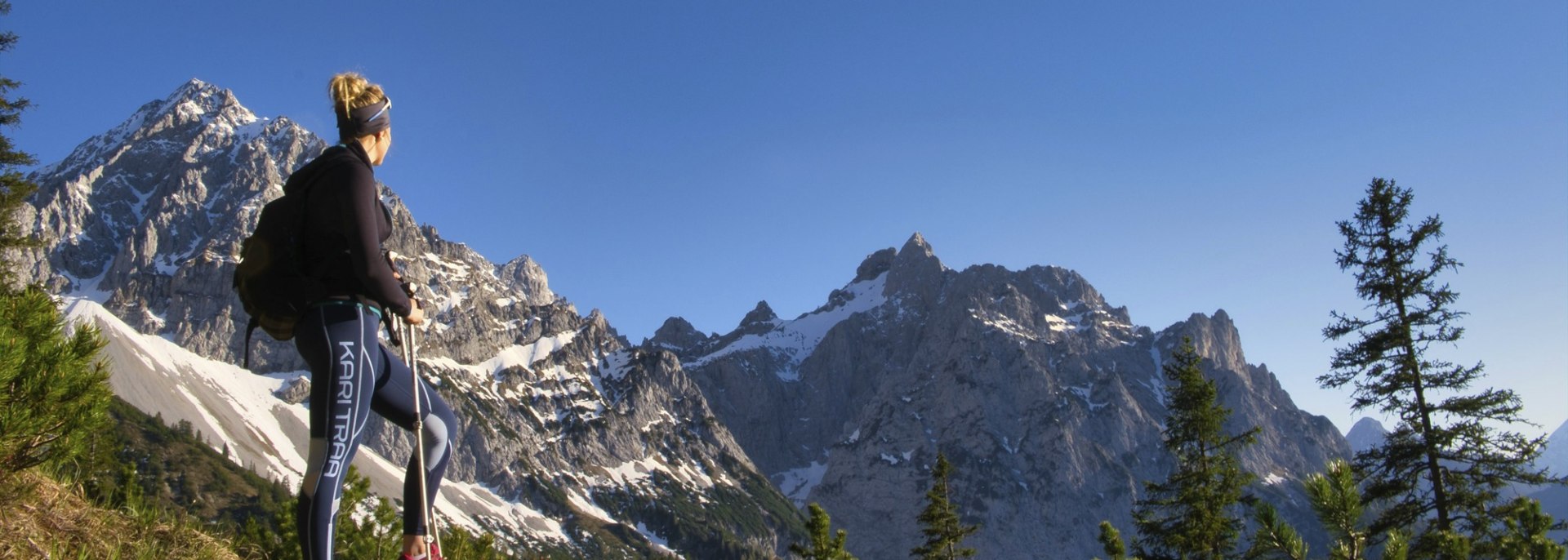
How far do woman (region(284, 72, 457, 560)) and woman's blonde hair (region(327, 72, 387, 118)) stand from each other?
0.50 ft

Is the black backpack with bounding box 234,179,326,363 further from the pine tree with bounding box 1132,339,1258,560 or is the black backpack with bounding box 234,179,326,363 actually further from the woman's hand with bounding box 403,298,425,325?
the pine tree with bounding box 1132,339,1258,560

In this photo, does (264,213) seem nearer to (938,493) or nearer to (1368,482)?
(1368,482)

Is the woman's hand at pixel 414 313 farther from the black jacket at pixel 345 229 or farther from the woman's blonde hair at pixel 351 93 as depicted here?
the woman's blonde hair at pixel 351 93

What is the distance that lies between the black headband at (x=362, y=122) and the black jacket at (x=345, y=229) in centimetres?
29

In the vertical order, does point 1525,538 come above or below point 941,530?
below

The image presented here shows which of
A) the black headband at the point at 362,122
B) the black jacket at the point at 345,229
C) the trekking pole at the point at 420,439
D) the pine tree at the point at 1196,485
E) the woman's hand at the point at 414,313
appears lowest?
the trekking pole at the point at 420,439

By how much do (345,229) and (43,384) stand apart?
7.96ft

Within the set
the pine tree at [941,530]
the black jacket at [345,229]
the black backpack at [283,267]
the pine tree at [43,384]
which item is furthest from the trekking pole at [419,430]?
the pine tree at [941,530]

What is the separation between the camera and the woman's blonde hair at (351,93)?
5.20 m

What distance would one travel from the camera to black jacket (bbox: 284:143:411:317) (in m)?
4.58

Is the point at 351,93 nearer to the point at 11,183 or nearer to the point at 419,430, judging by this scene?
the point at 419,430

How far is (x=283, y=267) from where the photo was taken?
15.5ft

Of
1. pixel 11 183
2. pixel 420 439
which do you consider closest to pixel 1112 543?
pixel 420 439

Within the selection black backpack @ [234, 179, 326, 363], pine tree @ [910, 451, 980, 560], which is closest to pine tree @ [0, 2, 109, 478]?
black backpack @ [234, 179, 326, 363]
